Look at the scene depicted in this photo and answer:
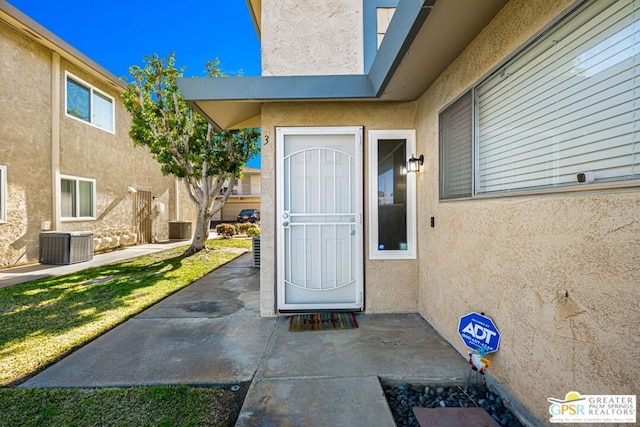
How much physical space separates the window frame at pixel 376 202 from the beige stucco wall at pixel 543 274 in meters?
0.79

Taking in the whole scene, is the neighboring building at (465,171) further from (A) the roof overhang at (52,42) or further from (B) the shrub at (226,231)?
(B) the shrub at (226,231)

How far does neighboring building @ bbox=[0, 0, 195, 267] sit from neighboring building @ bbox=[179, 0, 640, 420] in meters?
6.49

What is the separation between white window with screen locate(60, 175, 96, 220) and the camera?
28.7ft

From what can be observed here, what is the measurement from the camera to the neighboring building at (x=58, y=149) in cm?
716

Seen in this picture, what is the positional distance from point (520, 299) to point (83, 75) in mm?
12489

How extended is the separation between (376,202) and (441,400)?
91.5 inches

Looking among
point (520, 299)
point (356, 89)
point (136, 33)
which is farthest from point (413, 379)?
point (136, 33)

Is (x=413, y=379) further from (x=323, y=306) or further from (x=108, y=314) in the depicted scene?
(x=108, y=314)

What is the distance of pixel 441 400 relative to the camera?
91.0 inches

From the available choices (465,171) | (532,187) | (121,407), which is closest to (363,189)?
(465,171)

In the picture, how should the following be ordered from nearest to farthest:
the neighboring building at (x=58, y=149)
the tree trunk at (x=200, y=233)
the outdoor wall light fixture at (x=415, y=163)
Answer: the outdoor wall light fixture at (x=415, y=163)
the neighboring building at (x=58, y=149)
the tree trunk at (x=200, y=233)

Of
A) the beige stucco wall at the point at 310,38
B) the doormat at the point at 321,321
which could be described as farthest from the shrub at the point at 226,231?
the beige stucco wall at the point at 310,38

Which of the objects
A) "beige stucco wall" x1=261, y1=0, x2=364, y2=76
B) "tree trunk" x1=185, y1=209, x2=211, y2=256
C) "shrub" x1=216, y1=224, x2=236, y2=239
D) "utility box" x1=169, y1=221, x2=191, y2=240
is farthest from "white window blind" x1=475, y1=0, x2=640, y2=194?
"shrub" x1=216, y1=224, x2=236, y2=239

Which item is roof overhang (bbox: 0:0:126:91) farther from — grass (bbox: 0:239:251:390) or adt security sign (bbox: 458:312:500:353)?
adt security sign (bbox: 458:312:500:353)
